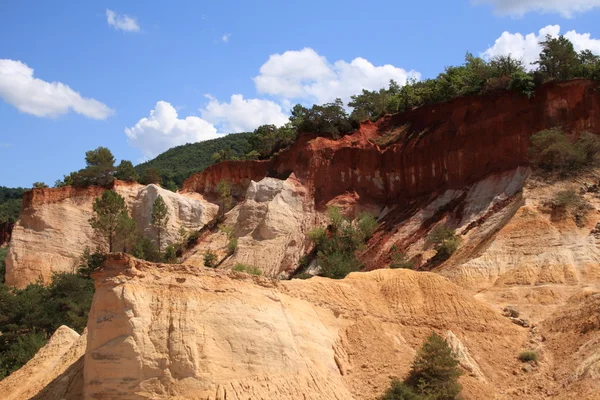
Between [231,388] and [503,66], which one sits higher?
[503,66]

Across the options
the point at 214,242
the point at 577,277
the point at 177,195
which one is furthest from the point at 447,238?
the point at 177,195

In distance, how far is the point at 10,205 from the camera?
93.9m

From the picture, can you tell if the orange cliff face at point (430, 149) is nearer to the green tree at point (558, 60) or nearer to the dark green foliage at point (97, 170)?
the green tree at point (558, 60)

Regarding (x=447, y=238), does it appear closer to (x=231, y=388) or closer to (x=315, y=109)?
(x=315, y=109)

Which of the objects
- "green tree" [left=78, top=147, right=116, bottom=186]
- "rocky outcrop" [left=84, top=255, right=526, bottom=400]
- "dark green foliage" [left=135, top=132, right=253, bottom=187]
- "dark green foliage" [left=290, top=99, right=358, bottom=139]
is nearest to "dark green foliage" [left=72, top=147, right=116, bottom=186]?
"green tree" [left=78, top=147, right=116, bottom=186]

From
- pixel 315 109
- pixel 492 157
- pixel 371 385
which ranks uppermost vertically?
pixel 315 109

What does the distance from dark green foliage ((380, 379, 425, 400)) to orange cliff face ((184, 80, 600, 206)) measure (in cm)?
2727

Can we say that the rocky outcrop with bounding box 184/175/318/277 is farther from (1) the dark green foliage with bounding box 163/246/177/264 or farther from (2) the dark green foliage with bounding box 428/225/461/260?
(2) the dark green foliage with bounding box 428/225/461/260

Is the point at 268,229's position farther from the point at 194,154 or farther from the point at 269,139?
the point at 194,154

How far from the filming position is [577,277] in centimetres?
3048

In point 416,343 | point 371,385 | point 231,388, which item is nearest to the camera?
point 231,388

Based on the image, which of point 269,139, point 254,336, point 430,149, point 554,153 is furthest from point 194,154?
point 254,336

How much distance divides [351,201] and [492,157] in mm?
11593

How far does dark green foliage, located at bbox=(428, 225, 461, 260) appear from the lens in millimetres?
39219
